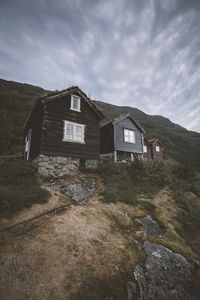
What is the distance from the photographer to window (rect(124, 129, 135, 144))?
21.9 m

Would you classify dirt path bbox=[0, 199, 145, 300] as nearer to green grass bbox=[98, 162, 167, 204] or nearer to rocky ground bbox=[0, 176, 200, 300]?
rocky ground bbox=[0, 176, 200, 300]

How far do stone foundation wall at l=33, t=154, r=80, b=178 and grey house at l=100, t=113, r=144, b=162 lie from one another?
6.67 meters

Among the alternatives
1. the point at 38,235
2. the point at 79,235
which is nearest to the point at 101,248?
the point at 79,235

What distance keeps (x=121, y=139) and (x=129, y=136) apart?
172 centimetres

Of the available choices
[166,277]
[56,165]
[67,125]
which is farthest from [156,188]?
[67,125]

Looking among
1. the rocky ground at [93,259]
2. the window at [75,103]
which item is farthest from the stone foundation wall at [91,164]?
the rocky ground at [93,259]

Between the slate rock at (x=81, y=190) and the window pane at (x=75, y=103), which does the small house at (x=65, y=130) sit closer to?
the window pane at (x=75, y=103)

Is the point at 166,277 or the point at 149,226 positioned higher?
the point at 149,226

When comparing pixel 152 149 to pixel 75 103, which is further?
pixel 152 149

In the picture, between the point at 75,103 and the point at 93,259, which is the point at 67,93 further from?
the point at 93,259

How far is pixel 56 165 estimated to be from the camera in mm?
13867

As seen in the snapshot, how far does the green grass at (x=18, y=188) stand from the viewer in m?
7.62

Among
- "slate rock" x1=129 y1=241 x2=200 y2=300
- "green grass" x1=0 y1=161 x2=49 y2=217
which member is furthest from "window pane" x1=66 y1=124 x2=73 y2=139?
"slate rock" x1=129 y1=241 x2=200 y2=300

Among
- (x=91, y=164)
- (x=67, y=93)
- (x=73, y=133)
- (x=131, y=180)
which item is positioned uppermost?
(x=67, y=93)
